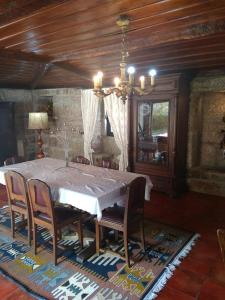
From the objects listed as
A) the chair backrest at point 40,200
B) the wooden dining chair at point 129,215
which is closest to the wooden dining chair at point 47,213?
the chair backrest at point 40,200

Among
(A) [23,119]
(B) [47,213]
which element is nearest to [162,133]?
(B) [47,213]

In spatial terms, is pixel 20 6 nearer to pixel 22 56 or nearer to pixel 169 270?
pixel 22 56

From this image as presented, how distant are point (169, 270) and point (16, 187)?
6.25ft

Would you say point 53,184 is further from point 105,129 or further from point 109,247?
point 105,129

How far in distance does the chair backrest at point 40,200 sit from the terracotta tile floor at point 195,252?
681mm

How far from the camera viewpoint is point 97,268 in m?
2.47

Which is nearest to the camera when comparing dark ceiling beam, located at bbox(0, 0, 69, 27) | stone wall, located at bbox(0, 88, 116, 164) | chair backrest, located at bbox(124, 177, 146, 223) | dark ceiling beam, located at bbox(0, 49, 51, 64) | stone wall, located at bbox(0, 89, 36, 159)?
dark ceiling beam, located at bbox(0, 0, 69, 27)

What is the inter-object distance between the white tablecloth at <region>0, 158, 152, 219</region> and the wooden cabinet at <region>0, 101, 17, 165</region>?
2.47 metres

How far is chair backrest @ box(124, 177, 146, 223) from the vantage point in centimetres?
244

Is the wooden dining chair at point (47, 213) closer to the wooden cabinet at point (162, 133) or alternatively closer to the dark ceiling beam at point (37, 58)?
the wooden cabinet at point (162, 133)

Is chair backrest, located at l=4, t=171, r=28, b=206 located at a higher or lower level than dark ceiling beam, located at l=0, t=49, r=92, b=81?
lower

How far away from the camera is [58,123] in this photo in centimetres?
622

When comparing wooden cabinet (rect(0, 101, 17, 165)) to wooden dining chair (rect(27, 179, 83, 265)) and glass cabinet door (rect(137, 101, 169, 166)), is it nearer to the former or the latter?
glass cabinet door (rect(137, 101, 169, 166))

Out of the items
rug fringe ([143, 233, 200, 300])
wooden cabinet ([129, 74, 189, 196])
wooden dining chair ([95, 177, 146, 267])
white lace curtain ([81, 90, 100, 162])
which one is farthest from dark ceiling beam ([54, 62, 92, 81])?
rug fringe ([143, 233, 200, 300])
